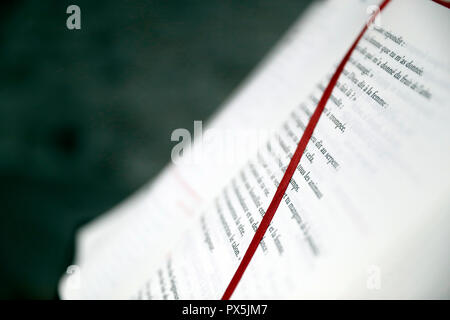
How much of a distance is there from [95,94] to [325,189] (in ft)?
2.92

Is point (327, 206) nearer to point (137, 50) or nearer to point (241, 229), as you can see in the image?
point (241, 229)

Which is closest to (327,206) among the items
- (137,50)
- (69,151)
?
(69,151)

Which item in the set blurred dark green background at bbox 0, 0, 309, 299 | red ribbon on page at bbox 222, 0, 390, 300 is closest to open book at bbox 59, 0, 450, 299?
red ribbon on page at bbox 222, 0, 390, 300

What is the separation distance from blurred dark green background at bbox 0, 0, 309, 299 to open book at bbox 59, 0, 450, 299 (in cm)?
42

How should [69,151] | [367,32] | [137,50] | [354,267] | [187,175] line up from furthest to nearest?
[137,50], [69,151], [187,175], [367,32], [354,267]

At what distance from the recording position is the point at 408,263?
24cm

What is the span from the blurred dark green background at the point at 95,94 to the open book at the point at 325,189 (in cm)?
42

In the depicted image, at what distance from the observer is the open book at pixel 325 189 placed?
0.24m

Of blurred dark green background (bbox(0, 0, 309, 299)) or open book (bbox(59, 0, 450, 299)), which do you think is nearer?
open book (bbox(59, 0, 450, 299))

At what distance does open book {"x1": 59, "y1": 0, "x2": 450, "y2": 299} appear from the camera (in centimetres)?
24

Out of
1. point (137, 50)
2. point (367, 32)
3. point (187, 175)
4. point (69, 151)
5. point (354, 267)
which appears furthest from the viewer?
point (137, 50)

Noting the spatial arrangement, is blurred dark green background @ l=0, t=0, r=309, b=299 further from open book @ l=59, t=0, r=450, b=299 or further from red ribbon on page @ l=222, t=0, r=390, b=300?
red ribbon on page @ l=222, t=0, r=390, b=300

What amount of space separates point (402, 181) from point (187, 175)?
12.2 inches

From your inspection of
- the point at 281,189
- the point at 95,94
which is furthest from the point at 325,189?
the point at 95,94
